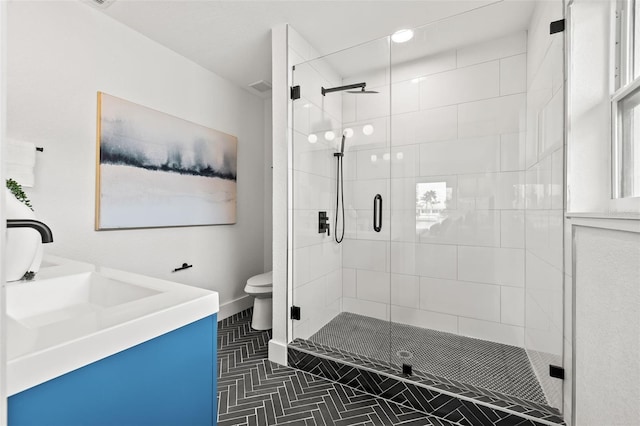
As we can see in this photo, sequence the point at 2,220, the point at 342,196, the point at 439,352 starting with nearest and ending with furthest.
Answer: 1. the point at 2,220
2. the point at 439,352
3. the point at 342,196

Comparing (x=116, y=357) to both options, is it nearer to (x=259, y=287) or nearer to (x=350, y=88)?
(x=259, y=287)

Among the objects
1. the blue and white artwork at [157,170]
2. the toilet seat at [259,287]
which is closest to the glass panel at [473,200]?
the toilet seat at [259,287]

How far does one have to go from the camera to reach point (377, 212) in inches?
98.6

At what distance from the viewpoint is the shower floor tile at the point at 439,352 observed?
5.63ft

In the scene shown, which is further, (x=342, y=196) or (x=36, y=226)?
(x=342, y=196)

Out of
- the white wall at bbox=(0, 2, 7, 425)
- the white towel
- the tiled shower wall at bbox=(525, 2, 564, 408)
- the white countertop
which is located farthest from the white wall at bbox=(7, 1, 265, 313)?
the tiled shower wall at bbox=(525, 2, 564, 408)

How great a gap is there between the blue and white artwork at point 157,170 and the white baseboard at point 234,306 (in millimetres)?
873

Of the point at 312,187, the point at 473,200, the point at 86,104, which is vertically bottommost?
the point at 473,200

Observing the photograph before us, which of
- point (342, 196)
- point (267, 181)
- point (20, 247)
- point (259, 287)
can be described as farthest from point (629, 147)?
point (267, 181)

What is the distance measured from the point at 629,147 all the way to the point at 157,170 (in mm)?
2808

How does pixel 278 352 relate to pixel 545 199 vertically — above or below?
below

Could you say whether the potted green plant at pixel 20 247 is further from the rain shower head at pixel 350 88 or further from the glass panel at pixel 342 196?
the rain shower head at pixel 350 88

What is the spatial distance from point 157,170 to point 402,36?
2.21 m

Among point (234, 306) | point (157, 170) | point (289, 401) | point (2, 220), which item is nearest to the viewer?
point (2, 220)
